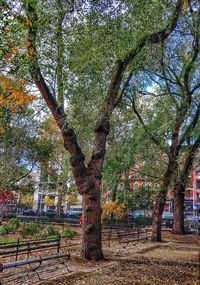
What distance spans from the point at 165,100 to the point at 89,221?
896cm

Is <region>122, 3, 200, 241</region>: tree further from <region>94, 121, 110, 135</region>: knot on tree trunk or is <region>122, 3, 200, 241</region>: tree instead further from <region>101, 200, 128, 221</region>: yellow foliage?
<region>101, 200, 128, 221</region>: yellow foliage

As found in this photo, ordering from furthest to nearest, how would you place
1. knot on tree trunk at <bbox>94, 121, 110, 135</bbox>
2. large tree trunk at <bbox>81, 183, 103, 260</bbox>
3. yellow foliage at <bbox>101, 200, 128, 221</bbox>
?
1. yellow foliage at <bbox>101, 200, 128, 221</bbox>
2. knot on tree trunk at <bbox>94, 121, 110, 135</bbox>
3. large tree trunk at <bbox>81, 183, 103, 260</bbox>

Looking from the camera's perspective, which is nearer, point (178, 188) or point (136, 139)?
point (136, 139)

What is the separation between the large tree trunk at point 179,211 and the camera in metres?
22.8

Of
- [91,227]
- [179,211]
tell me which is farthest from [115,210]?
[91,227]

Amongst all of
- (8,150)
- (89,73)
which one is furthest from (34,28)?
(8,150)

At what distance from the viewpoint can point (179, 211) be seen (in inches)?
915

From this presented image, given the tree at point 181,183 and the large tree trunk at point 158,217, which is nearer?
the large tree trunk at point 158,217

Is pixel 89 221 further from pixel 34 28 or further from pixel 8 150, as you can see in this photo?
pixel 8 150

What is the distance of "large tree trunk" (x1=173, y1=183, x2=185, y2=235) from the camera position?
74.7 ft

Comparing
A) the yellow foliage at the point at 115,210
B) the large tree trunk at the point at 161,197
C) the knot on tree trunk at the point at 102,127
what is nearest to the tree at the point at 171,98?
the large tree trunk at the point at 161,197

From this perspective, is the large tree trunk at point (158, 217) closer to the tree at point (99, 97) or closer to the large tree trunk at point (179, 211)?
the large tree trunk at point (179, 211)

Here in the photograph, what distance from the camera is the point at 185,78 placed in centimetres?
1652

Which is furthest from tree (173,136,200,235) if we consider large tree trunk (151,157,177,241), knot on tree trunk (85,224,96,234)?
knot on tree trunk (85,224,96,234)
